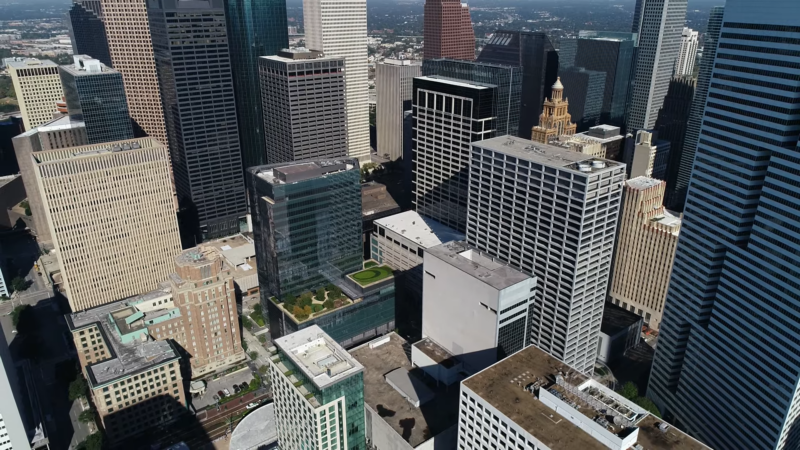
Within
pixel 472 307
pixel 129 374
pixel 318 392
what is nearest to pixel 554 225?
pixel 472 307

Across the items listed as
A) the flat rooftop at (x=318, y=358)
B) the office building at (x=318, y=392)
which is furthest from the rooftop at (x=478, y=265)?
the office building at (x=318, y=392)

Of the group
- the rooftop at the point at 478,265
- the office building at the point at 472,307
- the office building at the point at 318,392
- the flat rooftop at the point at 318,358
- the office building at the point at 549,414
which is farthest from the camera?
the rooftop at the point at 478,265

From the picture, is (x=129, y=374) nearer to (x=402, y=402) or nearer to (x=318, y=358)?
(x=318, y=358)

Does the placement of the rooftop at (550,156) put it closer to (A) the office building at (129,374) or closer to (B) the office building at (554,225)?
(B) the office building at (554,225)

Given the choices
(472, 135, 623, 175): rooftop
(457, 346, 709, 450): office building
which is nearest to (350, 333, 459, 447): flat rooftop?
(457, 346, 709, 450): office building

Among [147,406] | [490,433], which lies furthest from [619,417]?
[147,406]

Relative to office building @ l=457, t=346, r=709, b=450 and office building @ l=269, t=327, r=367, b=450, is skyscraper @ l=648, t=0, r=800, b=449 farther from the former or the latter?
office building @ l=269, t=327, r=367, b=450
